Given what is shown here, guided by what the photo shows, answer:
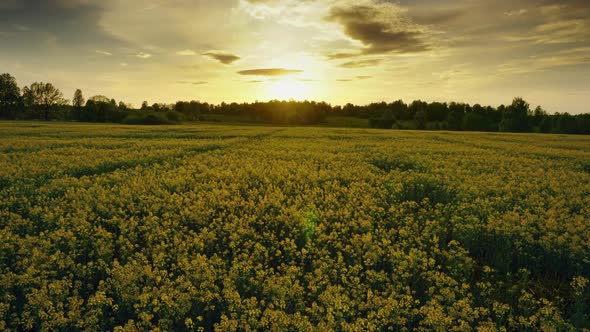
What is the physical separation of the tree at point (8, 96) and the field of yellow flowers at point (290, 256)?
127m

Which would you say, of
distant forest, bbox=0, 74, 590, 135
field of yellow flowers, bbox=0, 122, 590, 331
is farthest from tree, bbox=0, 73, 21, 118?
field of yellow flowers, bbox=0, 122, 590, 331

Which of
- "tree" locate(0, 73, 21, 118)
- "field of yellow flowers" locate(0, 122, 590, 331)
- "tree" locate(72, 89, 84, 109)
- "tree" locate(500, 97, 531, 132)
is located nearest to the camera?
"field of yellow flowers" locate(0, 122, 590, 331)

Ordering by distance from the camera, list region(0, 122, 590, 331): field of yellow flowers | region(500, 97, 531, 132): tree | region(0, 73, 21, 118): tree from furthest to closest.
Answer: region(0, 73, 21, 118): tree
region(500, 97, 531, 132): tree
region(0, 122, 590, 331): field of yellow flowers

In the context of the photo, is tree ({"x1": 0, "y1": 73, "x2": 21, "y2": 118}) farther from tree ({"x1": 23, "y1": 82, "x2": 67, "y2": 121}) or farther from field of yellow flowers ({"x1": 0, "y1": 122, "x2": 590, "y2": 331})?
field of yellow flowers ({"x1": 0, "y1": 122, "x2": 590, "y2": 331})

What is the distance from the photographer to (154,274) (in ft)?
18.1

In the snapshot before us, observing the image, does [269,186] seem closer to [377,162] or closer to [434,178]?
[434,178]

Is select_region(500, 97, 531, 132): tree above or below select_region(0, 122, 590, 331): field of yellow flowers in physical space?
above

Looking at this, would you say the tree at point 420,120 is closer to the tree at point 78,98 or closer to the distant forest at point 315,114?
the distant forest at point 315,114

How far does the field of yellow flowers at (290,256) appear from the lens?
4.72 m

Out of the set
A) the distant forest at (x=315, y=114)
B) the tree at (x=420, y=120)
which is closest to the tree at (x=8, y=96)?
the distant forest at (x=315, y=114)

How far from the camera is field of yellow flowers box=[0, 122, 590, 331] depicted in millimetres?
4719

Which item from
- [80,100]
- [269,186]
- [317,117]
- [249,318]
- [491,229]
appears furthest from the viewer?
[80,100]

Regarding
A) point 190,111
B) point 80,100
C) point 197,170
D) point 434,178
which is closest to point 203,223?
point 197,170

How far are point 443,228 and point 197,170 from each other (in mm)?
10776
